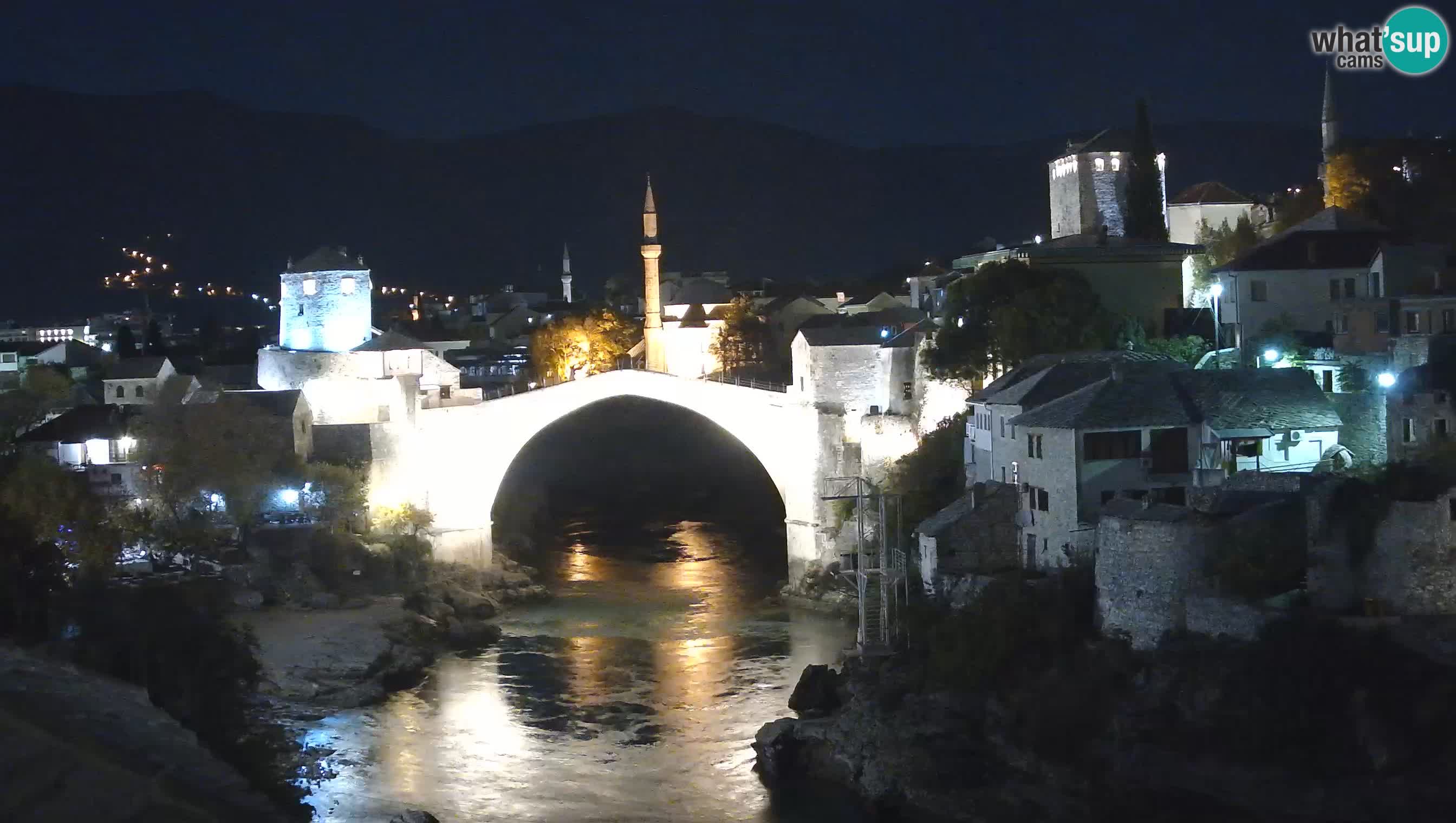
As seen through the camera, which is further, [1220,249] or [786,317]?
[786,317]

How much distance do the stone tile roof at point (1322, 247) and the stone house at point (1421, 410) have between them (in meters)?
4.34

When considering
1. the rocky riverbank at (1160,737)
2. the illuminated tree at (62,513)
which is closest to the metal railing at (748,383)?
the illuminated tree at (62,513)

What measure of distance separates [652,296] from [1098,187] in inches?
389

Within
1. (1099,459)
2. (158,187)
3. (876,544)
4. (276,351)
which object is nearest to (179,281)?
(158,187)

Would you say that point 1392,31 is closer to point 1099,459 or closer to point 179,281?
point 1099,459

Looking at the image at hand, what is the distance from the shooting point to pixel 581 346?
38.7 m

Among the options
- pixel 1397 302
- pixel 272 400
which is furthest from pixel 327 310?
pixel 1397 302

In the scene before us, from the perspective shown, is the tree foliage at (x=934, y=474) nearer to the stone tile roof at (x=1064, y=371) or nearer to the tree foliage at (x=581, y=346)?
the stone tile roof at (x=1064, y=371)

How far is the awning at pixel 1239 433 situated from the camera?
57.2 ft

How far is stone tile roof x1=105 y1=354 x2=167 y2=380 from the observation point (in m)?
29.9

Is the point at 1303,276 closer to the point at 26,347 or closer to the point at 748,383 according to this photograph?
the point at 748,383

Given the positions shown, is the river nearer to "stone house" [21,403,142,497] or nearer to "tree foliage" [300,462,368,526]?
"tree foliage" [300,462,368,526]

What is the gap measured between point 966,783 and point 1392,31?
11.7 metres

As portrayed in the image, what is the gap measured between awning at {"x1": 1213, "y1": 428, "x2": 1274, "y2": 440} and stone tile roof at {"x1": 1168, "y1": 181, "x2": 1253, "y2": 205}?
1126cm
